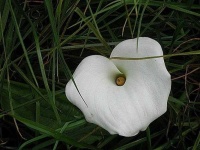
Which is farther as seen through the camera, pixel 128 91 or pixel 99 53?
pixel 99 53

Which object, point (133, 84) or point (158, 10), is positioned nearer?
point (133, 84)

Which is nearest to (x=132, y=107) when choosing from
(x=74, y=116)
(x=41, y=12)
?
(x=74, y=116)

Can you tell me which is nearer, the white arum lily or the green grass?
the white arum lily

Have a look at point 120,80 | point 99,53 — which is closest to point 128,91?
point 120,80

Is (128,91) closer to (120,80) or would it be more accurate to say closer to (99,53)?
(120,80)

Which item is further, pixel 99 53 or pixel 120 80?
pixel 99 53

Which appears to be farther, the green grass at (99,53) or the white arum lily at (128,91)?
the green grass at (99,53)

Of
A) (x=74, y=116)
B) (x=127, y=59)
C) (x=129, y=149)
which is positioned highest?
(x=127, y=59)

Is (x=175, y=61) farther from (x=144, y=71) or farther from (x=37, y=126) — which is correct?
(x=37, y=126)
